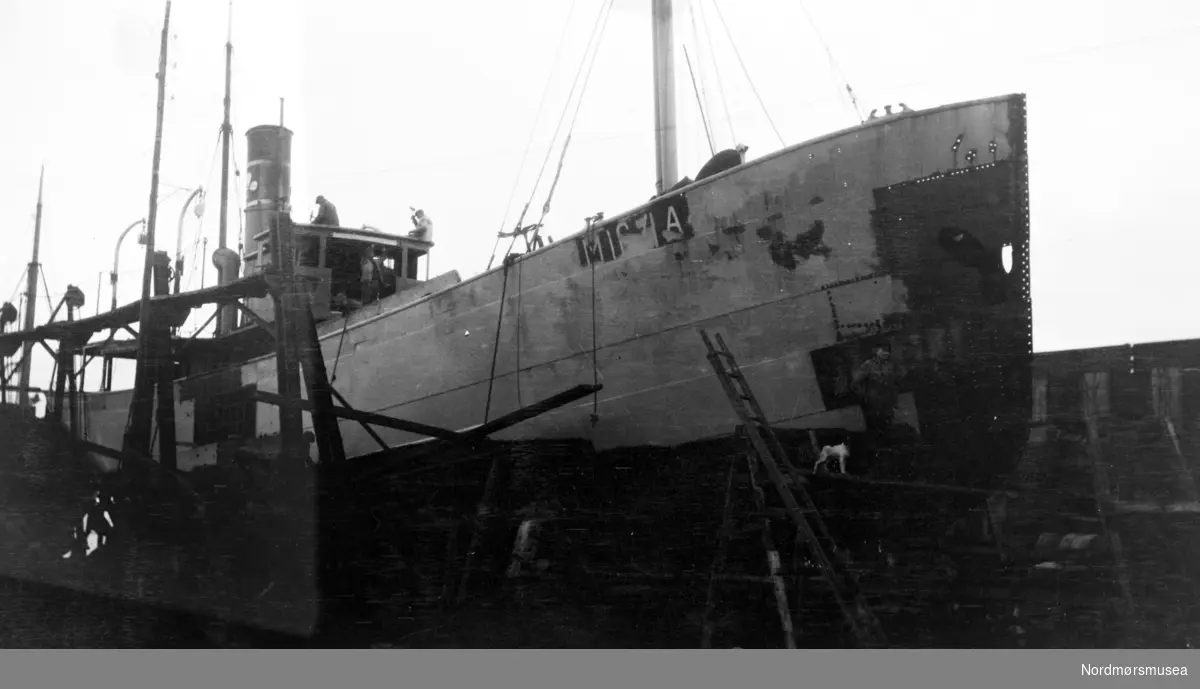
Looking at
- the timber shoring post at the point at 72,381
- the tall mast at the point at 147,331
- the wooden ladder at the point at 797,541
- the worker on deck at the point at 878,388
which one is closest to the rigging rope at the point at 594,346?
the wooden ladder at the point at 797,541

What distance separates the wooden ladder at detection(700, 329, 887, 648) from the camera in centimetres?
370

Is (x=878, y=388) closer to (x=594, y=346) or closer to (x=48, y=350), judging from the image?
(x=594, y=346)

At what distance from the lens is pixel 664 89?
5.45 m

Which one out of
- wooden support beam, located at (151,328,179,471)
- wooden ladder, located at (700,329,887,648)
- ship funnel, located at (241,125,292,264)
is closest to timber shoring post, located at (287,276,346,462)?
wooden support beam, located at (151,328,179,471)

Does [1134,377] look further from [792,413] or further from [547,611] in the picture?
[547,611]

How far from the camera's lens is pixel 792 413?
4602mm

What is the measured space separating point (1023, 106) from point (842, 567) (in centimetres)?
251

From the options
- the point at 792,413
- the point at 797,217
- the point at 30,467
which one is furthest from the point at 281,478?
the point at 797,217

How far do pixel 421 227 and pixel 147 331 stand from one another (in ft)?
7.63

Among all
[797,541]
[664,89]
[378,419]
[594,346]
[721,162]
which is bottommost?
[797,541]

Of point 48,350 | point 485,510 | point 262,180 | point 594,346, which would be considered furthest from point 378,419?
point 262,180

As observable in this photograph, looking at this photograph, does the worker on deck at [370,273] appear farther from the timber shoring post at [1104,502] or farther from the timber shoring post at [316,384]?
the timber shoring post at [1104,502]

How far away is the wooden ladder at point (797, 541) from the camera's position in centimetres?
370
